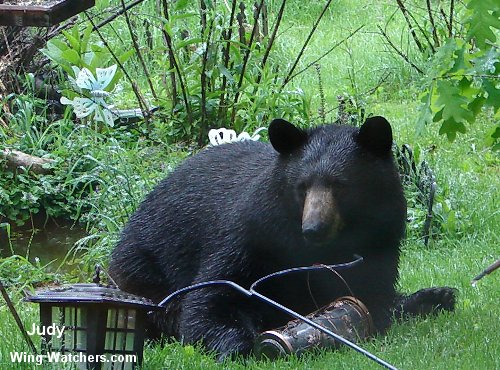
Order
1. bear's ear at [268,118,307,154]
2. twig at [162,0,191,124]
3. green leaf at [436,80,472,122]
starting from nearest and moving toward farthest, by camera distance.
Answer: green leaf at [436,80,472,122], bear's ear at [268,118,307,154], twig at [162,0,191,124]

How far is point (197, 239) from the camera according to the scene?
5.99 meters

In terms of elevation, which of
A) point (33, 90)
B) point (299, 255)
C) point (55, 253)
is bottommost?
point (55, 253)

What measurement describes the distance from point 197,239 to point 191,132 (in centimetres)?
347

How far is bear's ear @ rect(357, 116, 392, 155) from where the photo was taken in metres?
5.43

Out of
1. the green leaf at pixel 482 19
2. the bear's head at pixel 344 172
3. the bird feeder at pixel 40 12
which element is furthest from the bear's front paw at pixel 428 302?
the bird feeder at pixel 40 12

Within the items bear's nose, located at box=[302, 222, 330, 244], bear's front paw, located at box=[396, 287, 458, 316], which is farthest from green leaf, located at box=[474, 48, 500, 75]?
bear's front paw, located at box=[396, 287, 458, 316]

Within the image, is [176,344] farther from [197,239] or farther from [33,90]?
[33,90]

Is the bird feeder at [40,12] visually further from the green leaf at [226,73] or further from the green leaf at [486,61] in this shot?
the green leaf at [226,73]

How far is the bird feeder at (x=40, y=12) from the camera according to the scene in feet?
14.6

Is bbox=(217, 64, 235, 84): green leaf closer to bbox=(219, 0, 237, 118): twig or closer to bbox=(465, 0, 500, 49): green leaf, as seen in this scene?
bbox=(219, 0, 237, 118): twig

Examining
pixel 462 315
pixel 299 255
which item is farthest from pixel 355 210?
pixel 462 315

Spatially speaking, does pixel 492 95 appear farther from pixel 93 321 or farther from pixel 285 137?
pixel 93 321

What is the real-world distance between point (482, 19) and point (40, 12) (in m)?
1.98

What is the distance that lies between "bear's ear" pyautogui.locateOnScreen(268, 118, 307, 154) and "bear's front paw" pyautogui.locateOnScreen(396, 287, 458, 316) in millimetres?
1087
